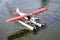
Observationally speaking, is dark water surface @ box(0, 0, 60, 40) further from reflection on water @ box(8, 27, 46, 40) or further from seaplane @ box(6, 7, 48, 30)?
seaplane @ box(6, 7, 48, 30)

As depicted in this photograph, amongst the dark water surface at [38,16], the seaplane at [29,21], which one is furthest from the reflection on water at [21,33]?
the seaplane at [29,21]

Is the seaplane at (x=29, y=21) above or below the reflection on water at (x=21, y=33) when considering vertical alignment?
above

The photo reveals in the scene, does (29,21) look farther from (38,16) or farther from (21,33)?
(21,33)

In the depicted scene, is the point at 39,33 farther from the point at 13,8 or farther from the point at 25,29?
the point at 13,8

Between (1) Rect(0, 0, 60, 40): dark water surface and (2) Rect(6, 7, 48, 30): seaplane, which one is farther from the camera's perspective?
(2) Rect(6, 7, 48, 30): seaplane

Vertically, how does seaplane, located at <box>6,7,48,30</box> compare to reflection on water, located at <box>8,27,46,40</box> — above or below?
above

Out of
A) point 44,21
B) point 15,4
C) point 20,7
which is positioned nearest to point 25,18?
point 44,21

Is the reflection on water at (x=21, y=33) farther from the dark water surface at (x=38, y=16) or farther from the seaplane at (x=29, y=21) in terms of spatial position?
the seaplane at (x=29, y=21)

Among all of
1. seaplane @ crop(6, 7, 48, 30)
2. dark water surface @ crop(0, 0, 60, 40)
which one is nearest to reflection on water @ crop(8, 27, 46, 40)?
dark water surface @ crop(0, 0, 60, 40)
